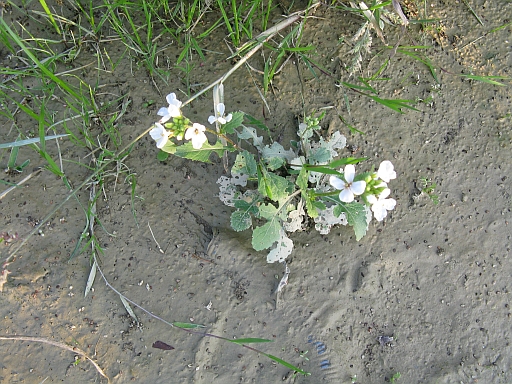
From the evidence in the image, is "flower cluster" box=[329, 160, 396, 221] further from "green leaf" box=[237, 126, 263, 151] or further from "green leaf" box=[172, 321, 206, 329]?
"green leaf" box=[172, 321, 206, 329]

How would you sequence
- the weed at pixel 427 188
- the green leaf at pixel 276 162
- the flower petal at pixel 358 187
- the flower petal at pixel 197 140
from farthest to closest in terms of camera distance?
the weed at pixel 427 188 → the green leaf at pixel 276 162 → the flower petal at pixel 197 140 → the flower petal at pixel 358 187

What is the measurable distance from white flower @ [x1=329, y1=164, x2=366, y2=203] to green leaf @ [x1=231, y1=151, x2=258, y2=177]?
49 cm

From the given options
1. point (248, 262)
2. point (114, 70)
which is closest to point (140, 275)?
point (248, 262)

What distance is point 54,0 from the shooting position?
2646mm

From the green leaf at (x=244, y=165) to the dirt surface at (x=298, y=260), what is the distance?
230 mm

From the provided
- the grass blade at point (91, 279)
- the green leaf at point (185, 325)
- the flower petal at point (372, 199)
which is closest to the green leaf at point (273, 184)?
the flower petal at point (372, 199)

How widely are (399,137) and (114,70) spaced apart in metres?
1.77

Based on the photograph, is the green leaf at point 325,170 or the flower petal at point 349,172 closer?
the flower petal at point 349,172

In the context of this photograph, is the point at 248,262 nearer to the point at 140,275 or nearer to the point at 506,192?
the point at 140,275

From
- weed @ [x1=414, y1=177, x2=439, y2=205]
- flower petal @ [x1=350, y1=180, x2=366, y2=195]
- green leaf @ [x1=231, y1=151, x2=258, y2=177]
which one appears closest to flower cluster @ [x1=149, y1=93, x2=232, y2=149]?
green leaf @ [x1=231, y1=151, x2=258, y2=177]

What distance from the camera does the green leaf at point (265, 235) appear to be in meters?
2.27

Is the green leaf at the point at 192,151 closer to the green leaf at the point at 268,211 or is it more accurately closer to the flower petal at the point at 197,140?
the flower petal at the point at 197,140

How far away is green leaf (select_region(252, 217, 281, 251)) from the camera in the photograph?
2.27 metres

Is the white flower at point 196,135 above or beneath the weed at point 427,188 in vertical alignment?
above
